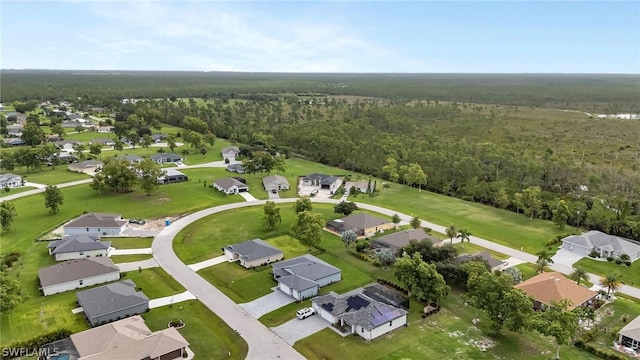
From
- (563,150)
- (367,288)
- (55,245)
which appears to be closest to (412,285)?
(367,288)

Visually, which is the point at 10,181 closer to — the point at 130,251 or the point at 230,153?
the point at 130,251

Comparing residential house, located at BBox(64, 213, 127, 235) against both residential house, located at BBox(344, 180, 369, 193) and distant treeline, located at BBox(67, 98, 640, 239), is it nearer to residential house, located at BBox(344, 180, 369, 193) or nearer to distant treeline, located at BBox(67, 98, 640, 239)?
residential house, located at BBox(344, 180, 369, 193)

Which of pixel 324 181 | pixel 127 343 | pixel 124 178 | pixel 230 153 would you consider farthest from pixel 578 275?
pixel 230 153

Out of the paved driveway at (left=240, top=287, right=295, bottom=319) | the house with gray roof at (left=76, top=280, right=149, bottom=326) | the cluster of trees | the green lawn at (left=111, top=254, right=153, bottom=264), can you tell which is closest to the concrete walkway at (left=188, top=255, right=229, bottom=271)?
the green lawn at (left=111, top=254, right=153, bottom=264)

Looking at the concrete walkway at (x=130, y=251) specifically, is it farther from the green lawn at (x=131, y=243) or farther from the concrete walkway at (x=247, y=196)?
the concrete walkway at (x=247, y=196)

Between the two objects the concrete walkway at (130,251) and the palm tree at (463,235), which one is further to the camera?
the palm tree at (463,235)

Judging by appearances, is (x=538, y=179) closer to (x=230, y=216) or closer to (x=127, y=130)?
(x=230, y=216)

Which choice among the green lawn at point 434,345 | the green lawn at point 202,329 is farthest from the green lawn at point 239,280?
the green lawn at point 434,345
